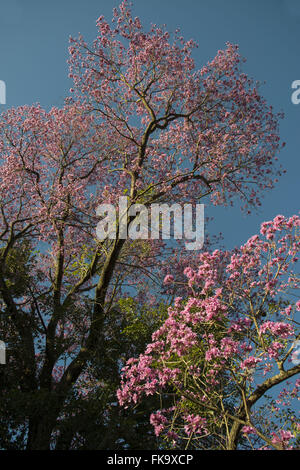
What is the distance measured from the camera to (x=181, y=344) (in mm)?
6902

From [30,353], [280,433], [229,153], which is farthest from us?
[229,153]

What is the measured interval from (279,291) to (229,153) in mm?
6961

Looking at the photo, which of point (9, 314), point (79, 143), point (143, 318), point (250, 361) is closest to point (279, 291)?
point (250, 361)

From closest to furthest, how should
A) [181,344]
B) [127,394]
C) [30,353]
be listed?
[181,344], [127,394], [30,353]

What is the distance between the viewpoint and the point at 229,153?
1313 centimetres

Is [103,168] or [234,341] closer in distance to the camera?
[234,341]

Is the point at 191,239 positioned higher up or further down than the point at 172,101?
further down

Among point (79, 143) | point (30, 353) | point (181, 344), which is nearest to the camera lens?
point (181, 344)

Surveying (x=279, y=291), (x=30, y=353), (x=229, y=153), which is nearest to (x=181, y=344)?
(x=279, y=291)
